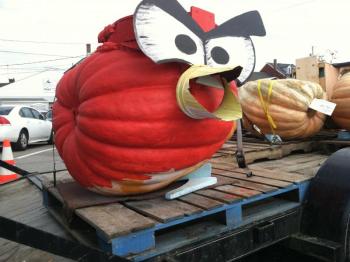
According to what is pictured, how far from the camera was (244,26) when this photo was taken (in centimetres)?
291

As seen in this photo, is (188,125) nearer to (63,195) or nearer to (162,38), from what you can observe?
(162,38)

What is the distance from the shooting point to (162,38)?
2404mm

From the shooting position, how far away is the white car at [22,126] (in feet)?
41.5

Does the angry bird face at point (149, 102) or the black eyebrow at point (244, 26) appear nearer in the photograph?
the angry bird face at point (149, 102)

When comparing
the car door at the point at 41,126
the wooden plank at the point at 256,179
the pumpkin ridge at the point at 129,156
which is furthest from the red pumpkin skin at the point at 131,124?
the car door at the point at 41,126

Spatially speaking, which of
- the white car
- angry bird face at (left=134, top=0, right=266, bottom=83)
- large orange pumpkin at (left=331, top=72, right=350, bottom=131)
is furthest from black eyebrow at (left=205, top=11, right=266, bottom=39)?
the white car

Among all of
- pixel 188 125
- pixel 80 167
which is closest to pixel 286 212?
pixel 188 125

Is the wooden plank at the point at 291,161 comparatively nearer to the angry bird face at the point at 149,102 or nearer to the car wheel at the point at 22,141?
the angry bird face at the point at 149,102

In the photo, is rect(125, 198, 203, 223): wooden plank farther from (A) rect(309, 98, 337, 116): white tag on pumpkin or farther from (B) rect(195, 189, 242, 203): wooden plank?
(A) rect(309, 98, 337, 116): white tag on pumpkin

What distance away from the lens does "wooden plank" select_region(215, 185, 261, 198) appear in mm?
2695

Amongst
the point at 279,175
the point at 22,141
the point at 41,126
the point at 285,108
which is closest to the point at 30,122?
the point at 22,141

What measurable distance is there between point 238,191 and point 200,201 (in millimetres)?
349

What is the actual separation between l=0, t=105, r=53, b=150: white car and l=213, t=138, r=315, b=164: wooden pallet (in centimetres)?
870

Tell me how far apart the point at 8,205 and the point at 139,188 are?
55.4 inches
